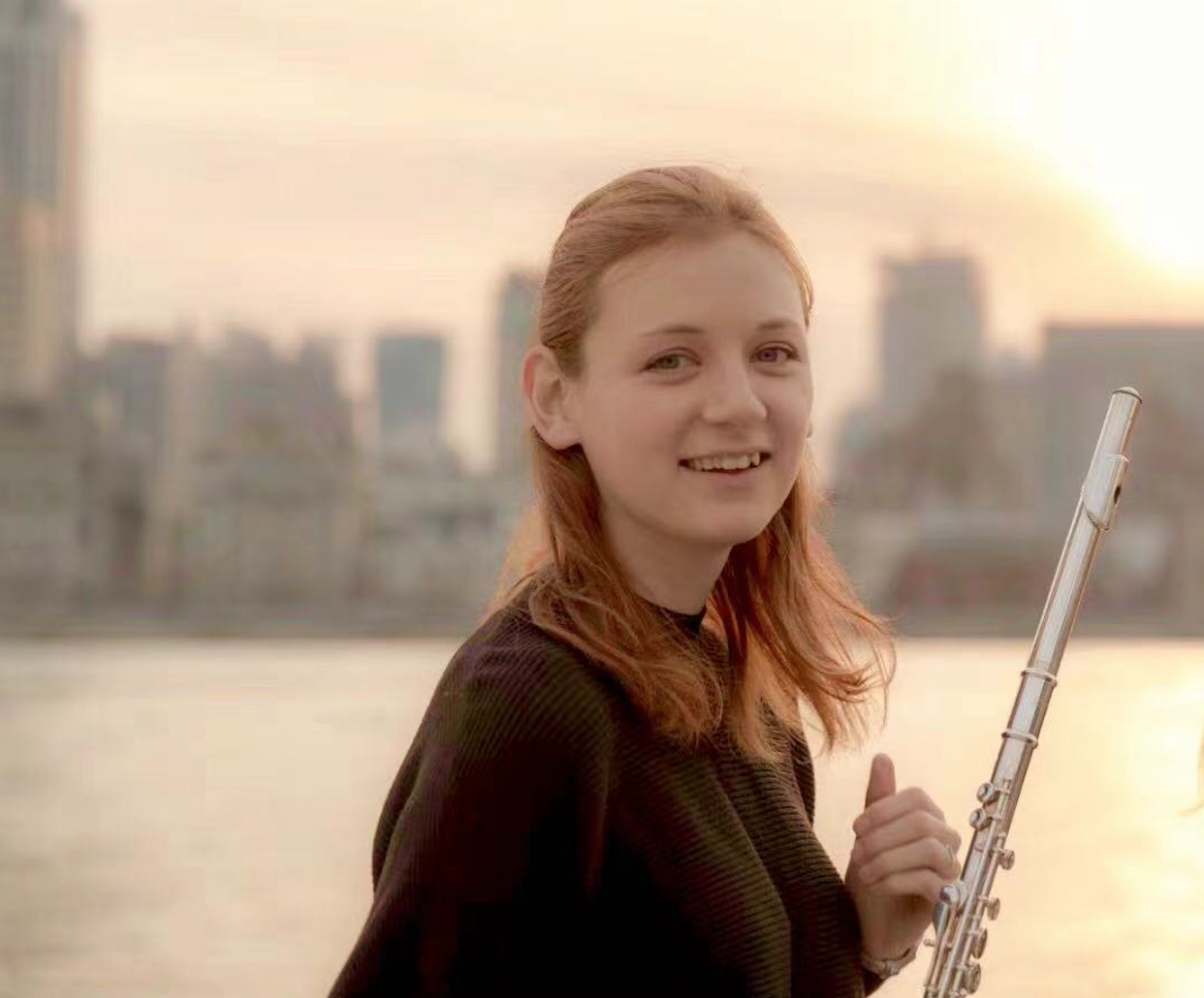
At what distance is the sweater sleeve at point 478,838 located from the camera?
1.18 metres

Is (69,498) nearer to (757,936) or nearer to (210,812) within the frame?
(210,812)

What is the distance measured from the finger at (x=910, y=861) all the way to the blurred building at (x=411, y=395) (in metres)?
61.4

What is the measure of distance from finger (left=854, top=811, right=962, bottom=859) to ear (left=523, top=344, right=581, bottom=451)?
285 millimetres

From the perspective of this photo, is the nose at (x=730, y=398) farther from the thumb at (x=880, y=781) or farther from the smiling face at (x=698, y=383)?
the thumb at (x=880, y=781)

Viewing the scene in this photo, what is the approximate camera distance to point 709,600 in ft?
4.90

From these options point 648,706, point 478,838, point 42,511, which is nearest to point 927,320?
point 42,511

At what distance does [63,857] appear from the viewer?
11.5m

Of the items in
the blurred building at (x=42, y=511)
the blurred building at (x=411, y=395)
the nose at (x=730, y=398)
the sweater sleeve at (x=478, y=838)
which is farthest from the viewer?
the blurred building at (x=411, y=395)

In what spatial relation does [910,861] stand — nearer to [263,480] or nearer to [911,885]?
[911,885]

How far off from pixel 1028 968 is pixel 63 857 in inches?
219

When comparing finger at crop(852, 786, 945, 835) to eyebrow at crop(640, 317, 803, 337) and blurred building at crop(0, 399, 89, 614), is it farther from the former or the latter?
blurred building at crop(0, 399, 89, 614)

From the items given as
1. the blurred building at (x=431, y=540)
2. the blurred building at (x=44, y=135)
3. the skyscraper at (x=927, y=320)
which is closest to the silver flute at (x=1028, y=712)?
the blurred building at (x=431, y=540)

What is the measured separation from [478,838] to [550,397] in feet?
0.99

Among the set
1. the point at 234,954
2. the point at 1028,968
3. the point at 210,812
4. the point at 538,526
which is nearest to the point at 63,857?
the point at 210,812
